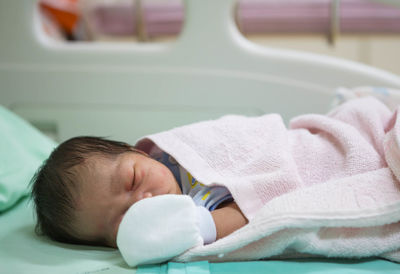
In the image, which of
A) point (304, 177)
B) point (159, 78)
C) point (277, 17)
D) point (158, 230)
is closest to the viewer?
point (158, 230)

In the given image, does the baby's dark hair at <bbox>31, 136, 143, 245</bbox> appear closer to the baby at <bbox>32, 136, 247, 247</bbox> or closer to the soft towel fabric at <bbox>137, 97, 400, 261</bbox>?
the baby at <bbox>32, 136, 247, 247</bbox>

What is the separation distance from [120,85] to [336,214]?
31.4 inches

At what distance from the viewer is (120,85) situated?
4.08ft

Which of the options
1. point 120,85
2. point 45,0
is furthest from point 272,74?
point 45,0

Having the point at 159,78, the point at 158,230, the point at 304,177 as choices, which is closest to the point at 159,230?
the point at 158,230

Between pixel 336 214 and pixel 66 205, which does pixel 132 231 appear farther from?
pixel 336 214

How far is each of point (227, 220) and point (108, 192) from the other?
0.19 m

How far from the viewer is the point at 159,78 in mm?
1229

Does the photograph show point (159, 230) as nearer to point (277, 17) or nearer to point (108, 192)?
point (108, 192)

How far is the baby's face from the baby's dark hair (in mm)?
15

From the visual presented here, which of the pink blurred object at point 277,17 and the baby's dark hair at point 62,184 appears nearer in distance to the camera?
the baby's dark hair at point 62,184

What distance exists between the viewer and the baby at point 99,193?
693 mm

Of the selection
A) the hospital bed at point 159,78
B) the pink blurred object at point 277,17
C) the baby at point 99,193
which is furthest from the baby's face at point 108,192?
the pink blurred object at point 277,17

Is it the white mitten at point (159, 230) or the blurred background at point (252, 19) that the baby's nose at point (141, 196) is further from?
the blurred background at point (252, 19)
